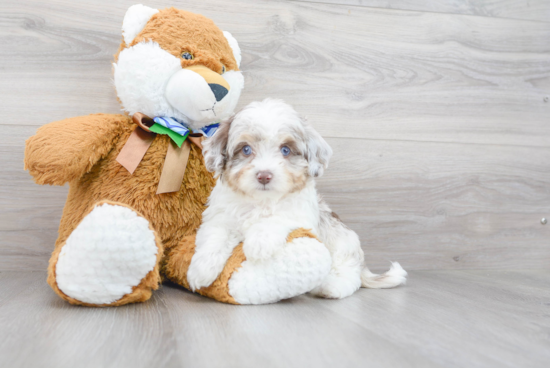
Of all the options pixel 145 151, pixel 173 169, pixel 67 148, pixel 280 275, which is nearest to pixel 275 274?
pixel 280 275

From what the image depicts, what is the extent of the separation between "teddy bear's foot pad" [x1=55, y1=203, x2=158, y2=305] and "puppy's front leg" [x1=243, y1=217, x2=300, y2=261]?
25 centimetres

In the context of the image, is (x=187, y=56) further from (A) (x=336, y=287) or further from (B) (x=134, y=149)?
(A) (x=336, y=287)

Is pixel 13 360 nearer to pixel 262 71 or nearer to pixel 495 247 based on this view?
pixel 262 71

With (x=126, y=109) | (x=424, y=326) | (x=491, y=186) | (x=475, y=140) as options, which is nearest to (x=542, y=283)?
(x=491, y=186)

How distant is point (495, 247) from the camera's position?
6.55ft

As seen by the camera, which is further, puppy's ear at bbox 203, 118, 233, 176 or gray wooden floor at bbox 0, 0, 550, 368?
gray wooden floor at bbox 0, 0, 550, 368

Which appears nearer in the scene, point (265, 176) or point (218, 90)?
point (265, 176)

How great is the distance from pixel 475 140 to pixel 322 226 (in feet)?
3.35

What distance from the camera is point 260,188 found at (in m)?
1.17

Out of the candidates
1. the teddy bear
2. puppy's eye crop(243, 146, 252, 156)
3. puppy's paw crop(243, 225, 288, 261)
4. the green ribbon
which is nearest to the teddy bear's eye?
the teddy bear

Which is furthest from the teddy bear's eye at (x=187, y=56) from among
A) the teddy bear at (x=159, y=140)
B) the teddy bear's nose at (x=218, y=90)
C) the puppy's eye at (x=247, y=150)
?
the puppy's eye at (x=247, y=150)

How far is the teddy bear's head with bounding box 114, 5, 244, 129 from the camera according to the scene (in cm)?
129

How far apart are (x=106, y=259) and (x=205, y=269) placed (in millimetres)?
257

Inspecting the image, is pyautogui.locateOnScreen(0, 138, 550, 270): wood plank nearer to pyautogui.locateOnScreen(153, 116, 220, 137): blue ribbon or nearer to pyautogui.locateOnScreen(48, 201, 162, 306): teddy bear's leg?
pyautogui.locateOnScreen(153, 116, 220, 137): blue ribbon
